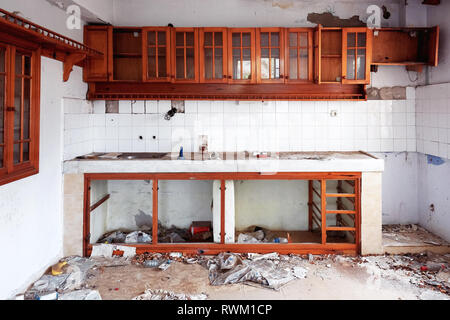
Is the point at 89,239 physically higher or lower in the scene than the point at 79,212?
lower

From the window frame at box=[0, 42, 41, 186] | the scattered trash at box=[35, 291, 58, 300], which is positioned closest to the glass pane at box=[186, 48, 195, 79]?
the window frame at box=[0, 42, 41, 186]

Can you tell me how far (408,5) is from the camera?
431 centimetres

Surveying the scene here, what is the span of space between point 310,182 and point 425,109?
1692mm

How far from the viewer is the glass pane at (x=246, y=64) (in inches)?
161

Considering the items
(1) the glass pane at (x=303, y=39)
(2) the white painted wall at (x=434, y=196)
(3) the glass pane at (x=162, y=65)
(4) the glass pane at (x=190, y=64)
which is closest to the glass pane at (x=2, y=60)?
(3) the glass pane at (x=162, y=65)

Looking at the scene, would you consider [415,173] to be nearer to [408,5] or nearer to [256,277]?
[408,5]

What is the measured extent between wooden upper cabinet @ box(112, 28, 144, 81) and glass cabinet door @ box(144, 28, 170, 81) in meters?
0.10

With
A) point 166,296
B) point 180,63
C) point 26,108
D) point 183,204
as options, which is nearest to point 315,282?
point 166,296

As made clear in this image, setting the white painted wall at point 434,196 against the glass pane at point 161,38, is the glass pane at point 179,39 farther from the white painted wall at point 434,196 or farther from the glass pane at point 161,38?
the white painted wall at point 434,196

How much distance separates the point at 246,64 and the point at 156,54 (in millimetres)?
1117

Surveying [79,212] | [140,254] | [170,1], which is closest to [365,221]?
[140,254]

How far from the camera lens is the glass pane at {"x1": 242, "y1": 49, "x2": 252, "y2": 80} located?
4.09 metres

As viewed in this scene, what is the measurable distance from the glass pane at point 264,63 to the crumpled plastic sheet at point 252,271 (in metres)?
2.19

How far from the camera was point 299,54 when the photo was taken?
4.11 metres
